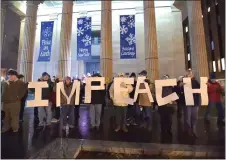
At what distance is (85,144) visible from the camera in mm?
4914

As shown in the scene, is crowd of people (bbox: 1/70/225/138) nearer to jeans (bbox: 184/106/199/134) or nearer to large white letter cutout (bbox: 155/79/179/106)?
jeans (bbox: 184/106/199/134)

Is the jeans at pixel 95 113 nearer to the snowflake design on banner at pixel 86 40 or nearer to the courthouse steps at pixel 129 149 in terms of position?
the courthouse steps at pixel 129 149

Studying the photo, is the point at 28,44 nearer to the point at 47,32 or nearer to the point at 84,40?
the point at 47,32

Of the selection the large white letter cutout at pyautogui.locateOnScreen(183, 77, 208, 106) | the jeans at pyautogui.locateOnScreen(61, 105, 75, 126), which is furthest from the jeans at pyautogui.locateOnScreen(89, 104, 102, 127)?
the large white letter cutout at pyautogui.locateOnScreen(183, 77, 208, 106)

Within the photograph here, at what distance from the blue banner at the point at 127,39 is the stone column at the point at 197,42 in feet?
14.3

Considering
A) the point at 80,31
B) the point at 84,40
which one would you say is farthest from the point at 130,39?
A: the point at 80,31

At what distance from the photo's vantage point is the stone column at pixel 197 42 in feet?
43.1

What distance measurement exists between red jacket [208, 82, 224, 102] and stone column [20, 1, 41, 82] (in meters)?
12.7

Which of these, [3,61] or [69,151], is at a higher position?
[3,61]

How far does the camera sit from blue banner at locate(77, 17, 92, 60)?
14278mm

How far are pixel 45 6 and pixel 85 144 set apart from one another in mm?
19054

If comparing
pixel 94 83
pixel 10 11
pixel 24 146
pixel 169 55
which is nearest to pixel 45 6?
pixel 10 11

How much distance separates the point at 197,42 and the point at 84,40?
27.5ft

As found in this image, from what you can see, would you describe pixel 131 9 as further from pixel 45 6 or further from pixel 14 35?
pixel 14 35
